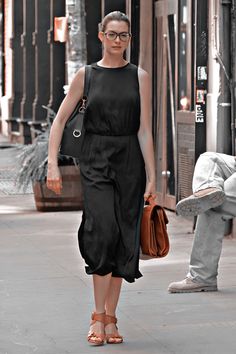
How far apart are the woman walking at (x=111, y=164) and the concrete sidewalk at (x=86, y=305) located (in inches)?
12.4

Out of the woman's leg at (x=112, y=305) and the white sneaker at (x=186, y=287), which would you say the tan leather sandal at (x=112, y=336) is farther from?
the white sneaker at (x=186, y=287)

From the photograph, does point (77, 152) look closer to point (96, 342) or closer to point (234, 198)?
point (96, 342)

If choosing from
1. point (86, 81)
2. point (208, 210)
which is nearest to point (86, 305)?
point (208, 210)

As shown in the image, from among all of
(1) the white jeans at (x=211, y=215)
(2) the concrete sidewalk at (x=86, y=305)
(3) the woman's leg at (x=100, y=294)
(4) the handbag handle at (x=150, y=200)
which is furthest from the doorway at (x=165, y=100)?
(3) the woman's leg at (x=100, y=294)

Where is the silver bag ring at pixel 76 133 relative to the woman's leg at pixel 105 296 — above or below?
above

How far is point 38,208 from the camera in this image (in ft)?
52.0

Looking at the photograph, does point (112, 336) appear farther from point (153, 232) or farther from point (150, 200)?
point (150, 200)

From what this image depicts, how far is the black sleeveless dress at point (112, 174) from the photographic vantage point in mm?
7656

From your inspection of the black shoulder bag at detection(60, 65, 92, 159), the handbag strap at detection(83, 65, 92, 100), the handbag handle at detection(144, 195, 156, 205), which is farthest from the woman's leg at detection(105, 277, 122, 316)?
the handbag strap at detection(83, 65, 92, 100)

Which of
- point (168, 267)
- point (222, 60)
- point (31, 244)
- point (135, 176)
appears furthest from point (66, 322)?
point (222, 60)

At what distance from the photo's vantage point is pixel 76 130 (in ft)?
25.3

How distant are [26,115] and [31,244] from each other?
19712 millimetres

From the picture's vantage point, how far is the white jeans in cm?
919

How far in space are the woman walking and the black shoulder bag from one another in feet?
0.11
